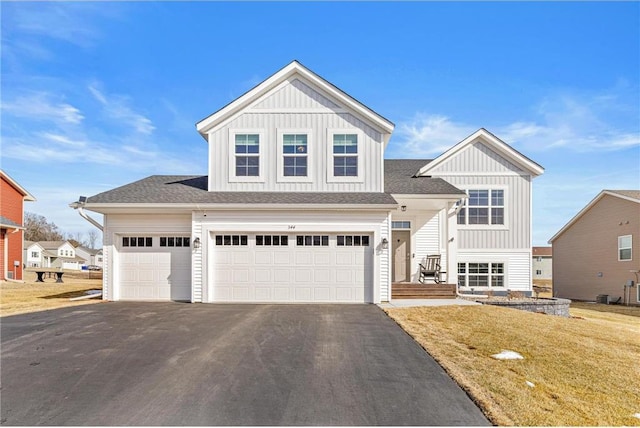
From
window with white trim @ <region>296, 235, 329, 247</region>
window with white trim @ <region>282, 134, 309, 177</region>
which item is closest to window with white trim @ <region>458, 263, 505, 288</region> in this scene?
window with white trim @ <region>296, 235, 329, 247</region>

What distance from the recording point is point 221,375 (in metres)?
6.28

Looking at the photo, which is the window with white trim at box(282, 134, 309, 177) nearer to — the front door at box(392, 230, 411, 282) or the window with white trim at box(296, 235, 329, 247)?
the window with white trim at box(296, 235, 329, 247)

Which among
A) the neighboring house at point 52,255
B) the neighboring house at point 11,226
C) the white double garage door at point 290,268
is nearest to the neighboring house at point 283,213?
the white double garage door at point 290,268

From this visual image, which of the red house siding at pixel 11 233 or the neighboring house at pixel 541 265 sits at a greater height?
the red house siding at pixel 11 233

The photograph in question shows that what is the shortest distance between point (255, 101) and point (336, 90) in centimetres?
285

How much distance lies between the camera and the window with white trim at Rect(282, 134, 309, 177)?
15.1 meters

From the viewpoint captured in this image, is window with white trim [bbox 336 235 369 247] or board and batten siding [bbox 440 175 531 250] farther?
board and batten siding [bbox 440 175 531 250]

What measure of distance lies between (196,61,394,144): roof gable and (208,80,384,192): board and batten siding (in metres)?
0.17

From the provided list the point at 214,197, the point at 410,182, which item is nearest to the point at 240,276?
the point at 214,197

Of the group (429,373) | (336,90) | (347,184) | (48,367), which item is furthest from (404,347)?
(336,90)

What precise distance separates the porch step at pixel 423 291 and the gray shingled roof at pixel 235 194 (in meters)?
3.21

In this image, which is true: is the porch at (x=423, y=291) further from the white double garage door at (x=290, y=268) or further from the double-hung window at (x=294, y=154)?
the double-hung window at (x=294, y=154)

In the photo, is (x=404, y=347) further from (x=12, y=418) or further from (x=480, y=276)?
(x=480, y=276)

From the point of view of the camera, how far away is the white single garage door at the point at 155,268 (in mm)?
14523
